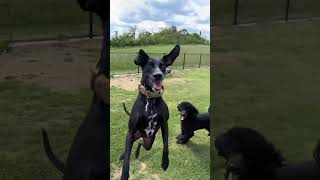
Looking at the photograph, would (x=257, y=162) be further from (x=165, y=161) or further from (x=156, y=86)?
(x=156, y=86)

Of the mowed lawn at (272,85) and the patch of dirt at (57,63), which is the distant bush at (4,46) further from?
the mowed lawn at (272,85)

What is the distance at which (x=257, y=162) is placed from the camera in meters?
1.49

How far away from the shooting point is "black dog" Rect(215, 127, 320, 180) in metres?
1.47

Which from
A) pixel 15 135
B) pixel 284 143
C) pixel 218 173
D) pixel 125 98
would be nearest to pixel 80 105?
pixel 125 98

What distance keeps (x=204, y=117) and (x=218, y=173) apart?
0.80ft

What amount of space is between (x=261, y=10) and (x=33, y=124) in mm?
1055

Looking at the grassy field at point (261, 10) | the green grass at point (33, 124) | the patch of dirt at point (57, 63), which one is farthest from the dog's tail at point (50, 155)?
the grassy field at point (261, 10)

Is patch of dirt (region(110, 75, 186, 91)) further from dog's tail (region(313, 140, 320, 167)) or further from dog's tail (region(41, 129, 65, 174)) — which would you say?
dog's tail (region(313, 140, 320, 167))

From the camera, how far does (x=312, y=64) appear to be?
172 centimetres

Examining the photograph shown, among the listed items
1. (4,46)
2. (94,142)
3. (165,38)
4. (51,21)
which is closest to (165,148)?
(94,142)

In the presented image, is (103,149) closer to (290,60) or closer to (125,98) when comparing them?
(125,98)

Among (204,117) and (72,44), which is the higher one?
(72,44)

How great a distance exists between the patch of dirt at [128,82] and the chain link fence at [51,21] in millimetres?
188

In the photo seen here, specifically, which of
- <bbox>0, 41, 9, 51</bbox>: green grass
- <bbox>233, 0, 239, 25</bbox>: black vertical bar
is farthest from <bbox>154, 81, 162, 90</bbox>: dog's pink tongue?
<bbox>0, 41, 9, 51</bbox>: green grass
